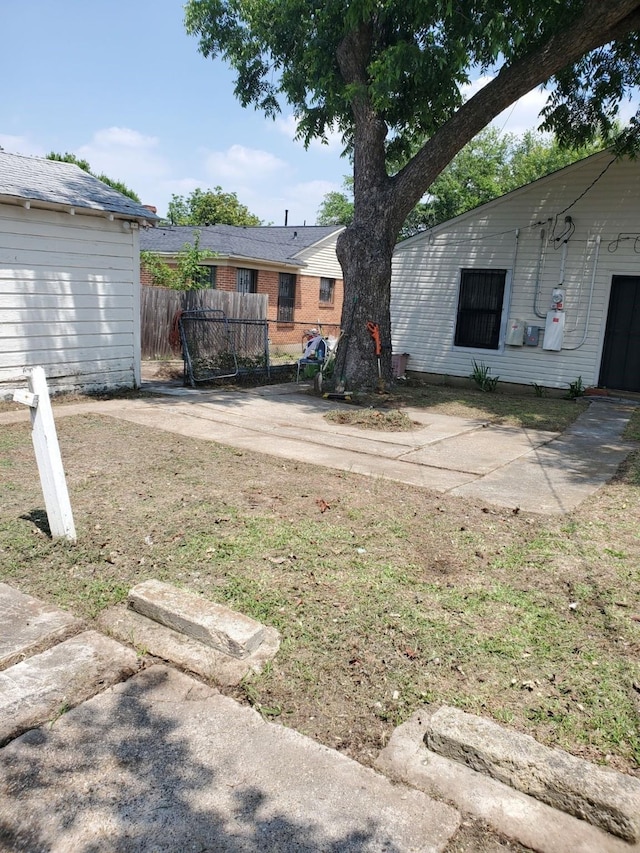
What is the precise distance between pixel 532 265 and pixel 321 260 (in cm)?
1218

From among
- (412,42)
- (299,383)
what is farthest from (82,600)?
(412,42)

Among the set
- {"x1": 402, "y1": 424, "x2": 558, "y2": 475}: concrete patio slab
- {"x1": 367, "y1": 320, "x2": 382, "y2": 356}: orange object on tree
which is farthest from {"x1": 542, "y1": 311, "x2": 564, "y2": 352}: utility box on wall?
{"x1": 402, "y1": 424, "x2": 558, "y2": 475}: concrete patio slab

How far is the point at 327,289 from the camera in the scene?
965 inches

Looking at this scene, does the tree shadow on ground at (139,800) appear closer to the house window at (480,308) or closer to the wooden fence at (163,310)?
the house window at (480,308)

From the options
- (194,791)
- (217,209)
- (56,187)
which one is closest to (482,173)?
(217,209)

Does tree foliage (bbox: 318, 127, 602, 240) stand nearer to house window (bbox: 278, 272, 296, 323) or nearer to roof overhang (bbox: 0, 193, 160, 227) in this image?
house window (bbox: 278, 272, 296, 323)

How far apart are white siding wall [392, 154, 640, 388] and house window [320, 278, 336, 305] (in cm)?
985

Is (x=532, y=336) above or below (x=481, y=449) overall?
above

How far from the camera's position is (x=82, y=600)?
136 inches

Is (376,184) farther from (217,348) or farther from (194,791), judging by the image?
(194,791)

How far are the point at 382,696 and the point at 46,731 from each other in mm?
1360

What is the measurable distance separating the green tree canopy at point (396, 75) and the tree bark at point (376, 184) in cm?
2

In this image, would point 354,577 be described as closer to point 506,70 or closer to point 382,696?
point 382,696

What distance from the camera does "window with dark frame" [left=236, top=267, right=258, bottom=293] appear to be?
20.3m
